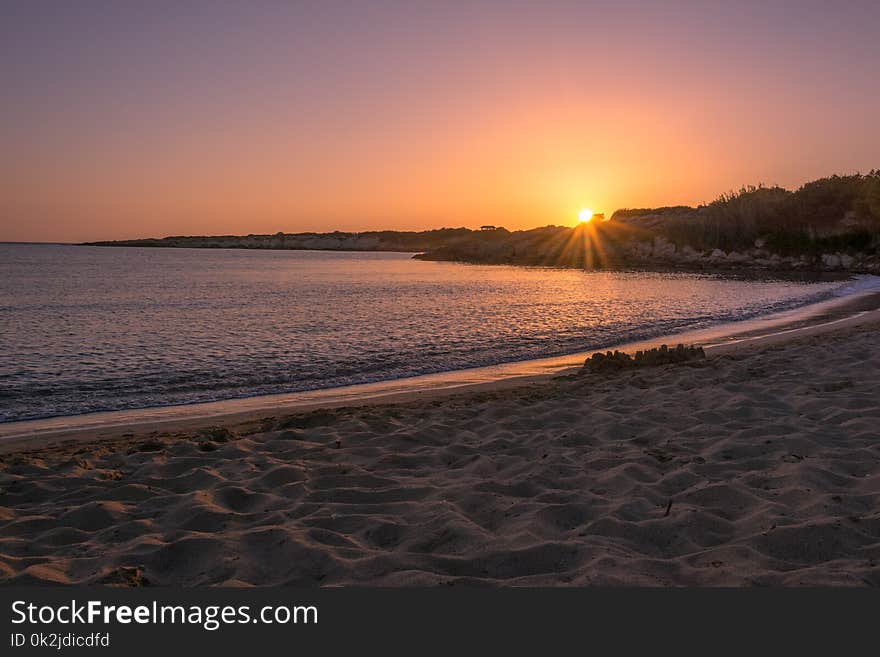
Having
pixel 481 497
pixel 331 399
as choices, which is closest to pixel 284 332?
pixel 331 399

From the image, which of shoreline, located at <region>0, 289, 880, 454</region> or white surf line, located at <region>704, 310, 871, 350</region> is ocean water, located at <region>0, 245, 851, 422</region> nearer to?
shoreline, located at <region>0, 289, 880, 454</region>

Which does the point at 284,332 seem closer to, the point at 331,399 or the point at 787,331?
the point at 331,399

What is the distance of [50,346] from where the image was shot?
48.3 ft

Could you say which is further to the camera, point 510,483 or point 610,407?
point 610,407

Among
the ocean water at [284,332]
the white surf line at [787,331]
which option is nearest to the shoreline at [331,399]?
the white surf line at [787,331]

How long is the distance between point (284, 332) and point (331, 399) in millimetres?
8203

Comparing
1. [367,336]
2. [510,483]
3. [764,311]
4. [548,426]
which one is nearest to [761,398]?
[548,426]

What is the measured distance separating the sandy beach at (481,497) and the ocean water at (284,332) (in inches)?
144

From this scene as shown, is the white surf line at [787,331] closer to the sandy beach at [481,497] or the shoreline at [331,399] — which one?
the shoreline at [331,399]

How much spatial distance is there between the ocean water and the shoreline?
490mm

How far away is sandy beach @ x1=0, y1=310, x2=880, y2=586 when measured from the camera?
3.72 metres

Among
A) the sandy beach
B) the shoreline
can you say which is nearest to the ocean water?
the shoreline

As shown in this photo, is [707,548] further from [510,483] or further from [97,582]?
[97,582]

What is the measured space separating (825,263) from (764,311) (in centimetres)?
2923
